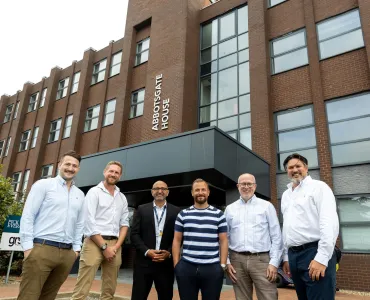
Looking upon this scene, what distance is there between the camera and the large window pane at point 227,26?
15137mm

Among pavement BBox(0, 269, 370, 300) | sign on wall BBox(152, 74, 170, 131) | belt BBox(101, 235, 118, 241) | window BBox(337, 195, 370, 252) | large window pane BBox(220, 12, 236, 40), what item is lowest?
pavement BBox(0, 269, 370, 300)

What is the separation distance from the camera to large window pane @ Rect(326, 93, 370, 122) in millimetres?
10742

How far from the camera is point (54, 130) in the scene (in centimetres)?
2183

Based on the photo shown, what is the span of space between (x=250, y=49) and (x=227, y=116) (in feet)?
10.7

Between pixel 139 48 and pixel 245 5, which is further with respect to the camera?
pixel 139 48

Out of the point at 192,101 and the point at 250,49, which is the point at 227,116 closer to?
the point at 192,101

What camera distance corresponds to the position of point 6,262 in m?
10.7

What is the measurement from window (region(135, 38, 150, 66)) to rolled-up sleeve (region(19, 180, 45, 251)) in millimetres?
14983

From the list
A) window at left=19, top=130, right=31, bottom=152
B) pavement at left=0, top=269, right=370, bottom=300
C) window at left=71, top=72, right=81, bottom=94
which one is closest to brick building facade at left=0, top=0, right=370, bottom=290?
window at left=71, top=72, right=81, bottom=94

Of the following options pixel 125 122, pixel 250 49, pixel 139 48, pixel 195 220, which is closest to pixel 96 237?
pixel 195 220

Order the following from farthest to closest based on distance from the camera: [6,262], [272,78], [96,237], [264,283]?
[272,78], [6,262], [96,237], [264,283]

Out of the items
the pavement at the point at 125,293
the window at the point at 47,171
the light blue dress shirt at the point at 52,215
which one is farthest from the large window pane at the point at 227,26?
the window at the point at 47,171

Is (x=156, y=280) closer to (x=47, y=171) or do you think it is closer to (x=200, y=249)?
(x=200, y=249)

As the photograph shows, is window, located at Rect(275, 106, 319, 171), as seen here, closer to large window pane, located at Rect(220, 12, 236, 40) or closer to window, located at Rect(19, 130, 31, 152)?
large window pane, located at Rect(220, 12, 236, 40)
